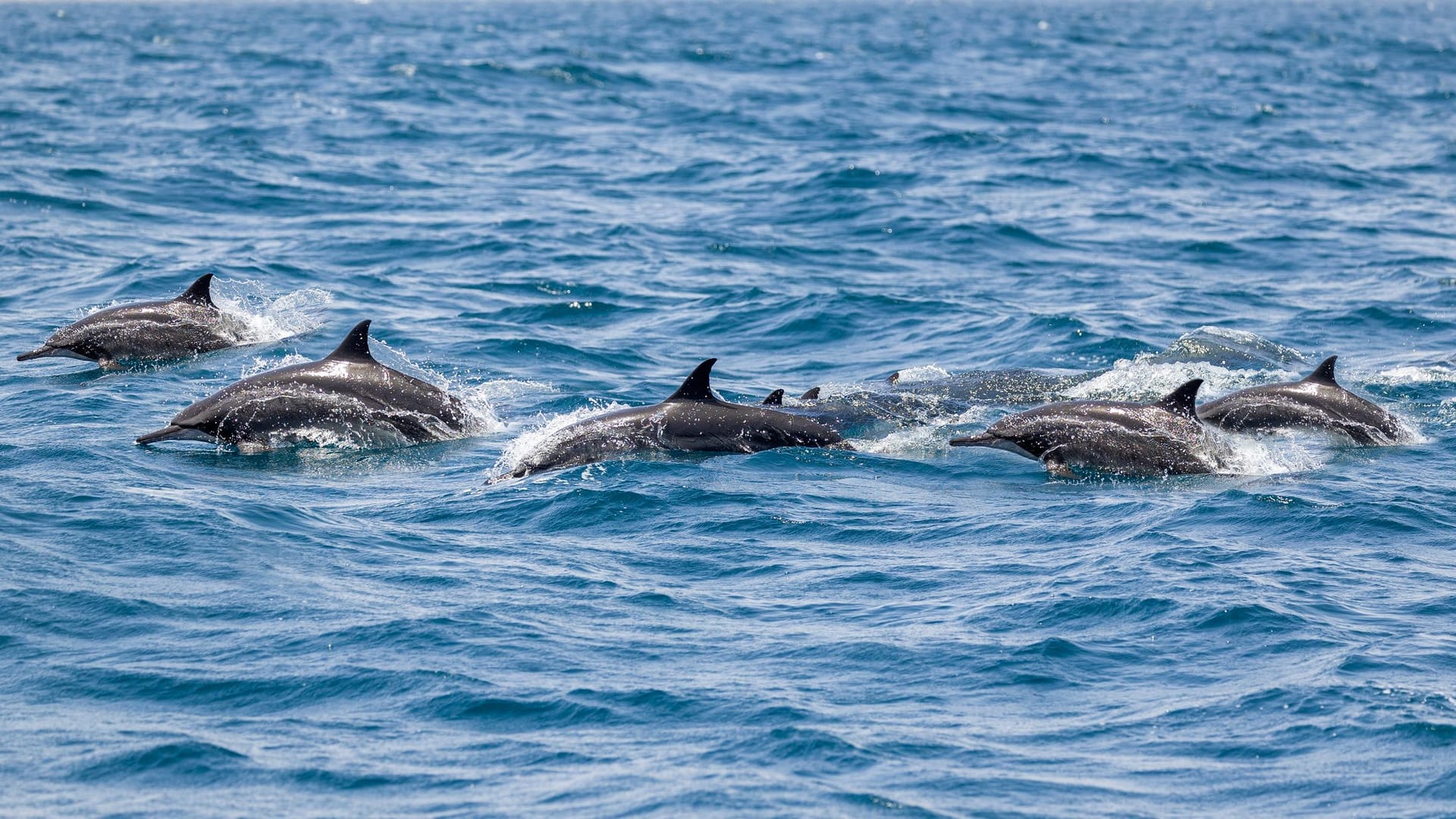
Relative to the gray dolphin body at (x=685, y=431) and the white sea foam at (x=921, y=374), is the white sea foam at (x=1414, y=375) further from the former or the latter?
the gray dolphin body at (x=685, y=431)

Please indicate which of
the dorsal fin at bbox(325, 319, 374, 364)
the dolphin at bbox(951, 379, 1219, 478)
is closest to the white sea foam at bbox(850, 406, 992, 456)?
the dolphin at bbox(951, 379, 1219, 478)

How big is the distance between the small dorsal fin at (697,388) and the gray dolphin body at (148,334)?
20.6 ft

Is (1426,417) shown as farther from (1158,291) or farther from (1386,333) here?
(1158,291)

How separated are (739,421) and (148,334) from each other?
23.1 feet

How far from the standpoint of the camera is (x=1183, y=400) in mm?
14461

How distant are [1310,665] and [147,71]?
168ft

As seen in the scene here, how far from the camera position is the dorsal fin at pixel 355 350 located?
51.1ft

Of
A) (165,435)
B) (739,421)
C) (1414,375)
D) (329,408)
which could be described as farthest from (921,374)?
(165,435)

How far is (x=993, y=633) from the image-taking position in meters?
10.6

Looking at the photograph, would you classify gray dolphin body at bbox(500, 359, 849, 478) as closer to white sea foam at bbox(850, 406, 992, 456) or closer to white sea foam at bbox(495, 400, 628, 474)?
white sea foam at bbox(495, 400, 628, 474)

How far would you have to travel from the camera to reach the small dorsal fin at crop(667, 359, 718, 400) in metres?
14.6

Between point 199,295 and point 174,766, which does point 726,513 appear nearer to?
point 174,766

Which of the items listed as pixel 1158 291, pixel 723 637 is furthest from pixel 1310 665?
pixel 1158 291

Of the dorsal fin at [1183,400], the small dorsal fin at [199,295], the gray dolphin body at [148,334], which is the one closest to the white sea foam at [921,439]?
the dorsal fin at [1183,400]
